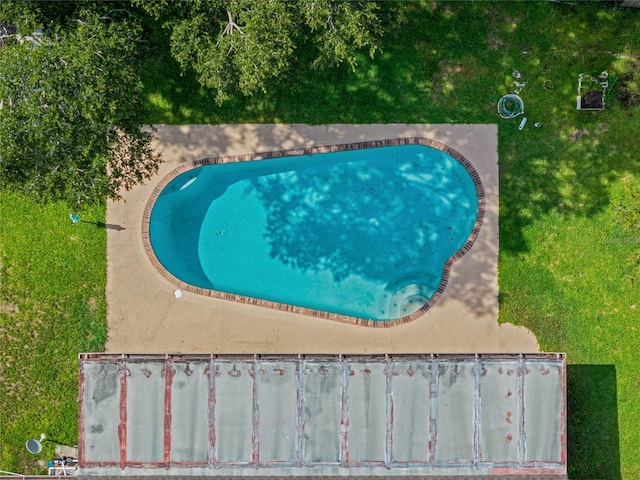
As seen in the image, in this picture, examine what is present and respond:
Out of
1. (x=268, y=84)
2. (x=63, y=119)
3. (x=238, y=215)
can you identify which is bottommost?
(x=238, y=215)

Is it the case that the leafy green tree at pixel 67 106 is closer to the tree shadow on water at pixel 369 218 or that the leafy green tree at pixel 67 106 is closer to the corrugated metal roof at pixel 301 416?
the corrugated metal roof at pixel 301 416

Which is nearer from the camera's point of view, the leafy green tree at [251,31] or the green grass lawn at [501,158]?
the leafy green tree at [251,31]

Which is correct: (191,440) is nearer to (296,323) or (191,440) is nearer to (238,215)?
(296,323)

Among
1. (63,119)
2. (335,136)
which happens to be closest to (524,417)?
(335,136)

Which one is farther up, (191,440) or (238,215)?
(238,215)

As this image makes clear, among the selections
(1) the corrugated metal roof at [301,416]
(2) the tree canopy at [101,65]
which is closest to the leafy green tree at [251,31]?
(2) the tree canopy at [101,65]

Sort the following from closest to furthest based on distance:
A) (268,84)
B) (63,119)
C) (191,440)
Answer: (63,119) → (191,440) → (268,84)

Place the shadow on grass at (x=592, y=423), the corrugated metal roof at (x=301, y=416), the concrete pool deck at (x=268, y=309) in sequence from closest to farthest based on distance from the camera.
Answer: the corrugated metal roof at (x=301, y=416) → the shadow on grass at (x=592, y=423) → the concrete pool deck at (x=268, y=309)

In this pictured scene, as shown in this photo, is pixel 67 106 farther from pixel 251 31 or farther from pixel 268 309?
pixel 268 309
